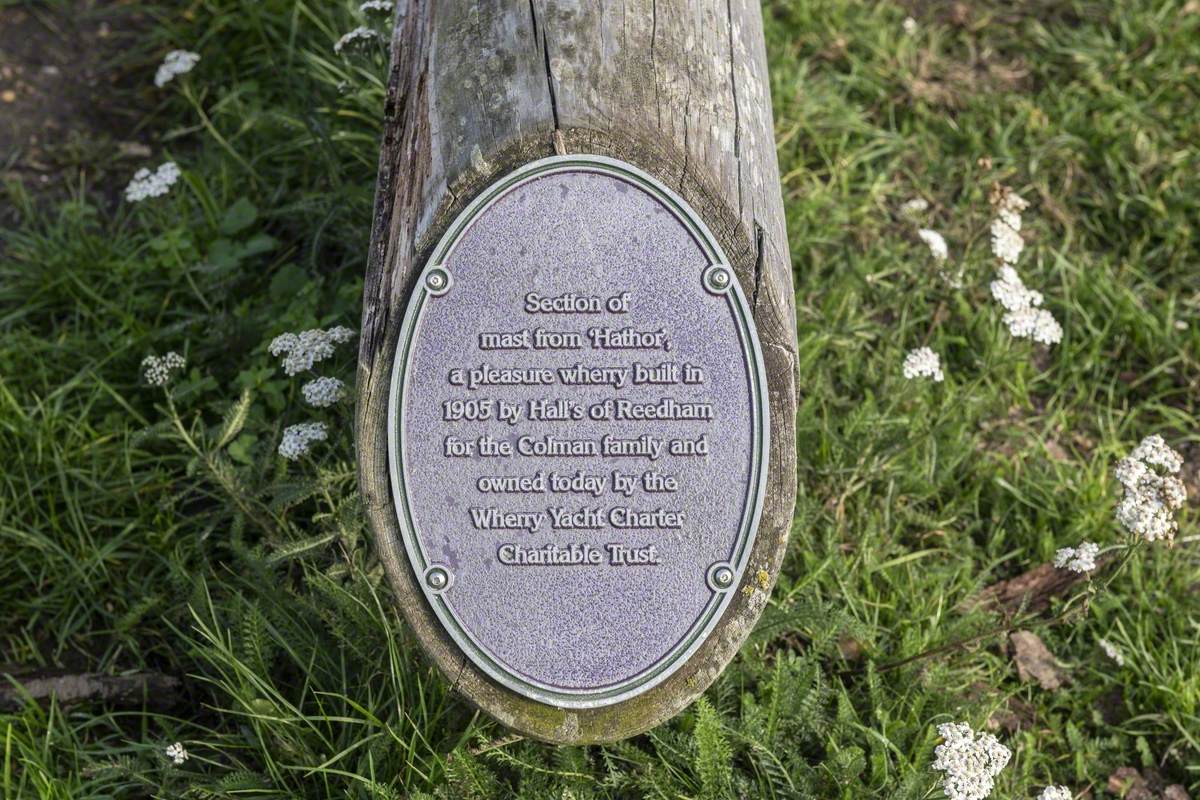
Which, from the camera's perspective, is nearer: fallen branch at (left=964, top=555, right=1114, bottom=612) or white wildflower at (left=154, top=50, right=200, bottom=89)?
fallen branch at (left=964, top=555, right=1114, bottom=612)

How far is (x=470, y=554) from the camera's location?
2.03m

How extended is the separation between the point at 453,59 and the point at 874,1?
7.14ft

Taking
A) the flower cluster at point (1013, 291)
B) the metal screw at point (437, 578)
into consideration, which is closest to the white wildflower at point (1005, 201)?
the flower cluster at point (1013, 291)

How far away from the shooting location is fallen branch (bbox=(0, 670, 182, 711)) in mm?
2451

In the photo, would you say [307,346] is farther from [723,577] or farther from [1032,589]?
[1032,589]

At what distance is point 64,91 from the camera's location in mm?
3736

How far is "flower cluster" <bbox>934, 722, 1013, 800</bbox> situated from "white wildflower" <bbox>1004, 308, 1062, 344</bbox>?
1.06 metres

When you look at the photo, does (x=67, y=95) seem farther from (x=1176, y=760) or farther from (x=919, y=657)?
(x=1176, y=760)

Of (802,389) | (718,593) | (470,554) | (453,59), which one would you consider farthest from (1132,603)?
(453,59)

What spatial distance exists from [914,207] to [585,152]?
4.96 ft

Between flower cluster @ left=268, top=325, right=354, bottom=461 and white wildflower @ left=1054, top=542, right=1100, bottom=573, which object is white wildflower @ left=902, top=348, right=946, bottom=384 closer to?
white wildflower @ left=1054, top=542, right=1100, bottom=573

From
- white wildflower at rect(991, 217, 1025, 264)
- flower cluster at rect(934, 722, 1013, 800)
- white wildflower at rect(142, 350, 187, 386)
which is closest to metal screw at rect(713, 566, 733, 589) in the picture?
flower cluster at rect(934, 722, 1013, 800)

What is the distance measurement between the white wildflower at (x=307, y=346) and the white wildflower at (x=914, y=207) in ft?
5.75

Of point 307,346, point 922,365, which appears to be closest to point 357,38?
point 307,346
